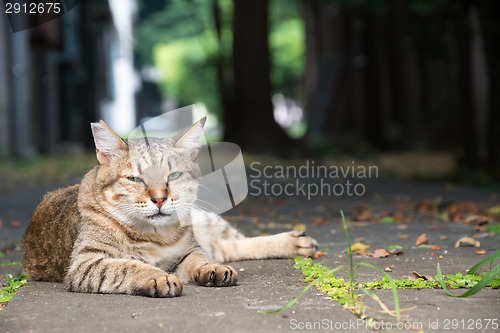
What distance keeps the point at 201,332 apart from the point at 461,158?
9088mm

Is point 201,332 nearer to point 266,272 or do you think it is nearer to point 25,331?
point 25,331

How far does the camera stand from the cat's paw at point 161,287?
3209 mm

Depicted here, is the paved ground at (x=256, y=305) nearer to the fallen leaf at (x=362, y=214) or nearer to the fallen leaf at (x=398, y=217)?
the fallen leaf at (x=398, y=217)

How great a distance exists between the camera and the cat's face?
11.5ft

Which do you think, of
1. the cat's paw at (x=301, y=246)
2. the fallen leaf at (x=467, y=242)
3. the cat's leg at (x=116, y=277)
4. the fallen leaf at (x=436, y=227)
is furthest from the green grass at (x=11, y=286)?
the fallen leaf at (x=436, y=227)

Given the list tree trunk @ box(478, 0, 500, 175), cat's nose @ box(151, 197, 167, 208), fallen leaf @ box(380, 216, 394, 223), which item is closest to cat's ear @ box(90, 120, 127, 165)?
cat's nose @ box(151, 197, 167, 208)

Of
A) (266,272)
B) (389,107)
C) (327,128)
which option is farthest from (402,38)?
(266,272)

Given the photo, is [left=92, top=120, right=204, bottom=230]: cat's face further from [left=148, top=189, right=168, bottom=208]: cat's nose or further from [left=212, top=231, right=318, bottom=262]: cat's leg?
[left=212, top=231, right=318, bottom=262]: cat's leg

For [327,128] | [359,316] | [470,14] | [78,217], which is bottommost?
[327,128]

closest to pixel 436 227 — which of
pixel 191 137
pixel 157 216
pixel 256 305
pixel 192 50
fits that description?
pixel 191 137

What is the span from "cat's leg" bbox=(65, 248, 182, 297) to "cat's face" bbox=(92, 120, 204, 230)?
257 millimetres

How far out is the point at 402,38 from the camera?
20797 millimetres

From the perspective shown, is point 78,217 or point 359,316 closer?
point 359,316

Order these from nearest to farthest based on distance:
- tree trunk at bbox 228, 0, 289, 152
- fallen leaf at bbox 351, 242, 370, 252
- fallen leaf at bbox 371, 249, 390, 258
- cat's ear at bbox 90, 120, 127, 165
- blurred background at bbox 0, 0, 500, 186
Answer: cat's ear at bbox 90, 120, 127, 165 < fallen leaf at bbox 371, 249, 390, 258 < fallen leaf at bbox 351, 242, 370, 252 < blurred background at bbox 0, 0, 500, 186 < tree trunk at bbox 228, 0, 289, 152
